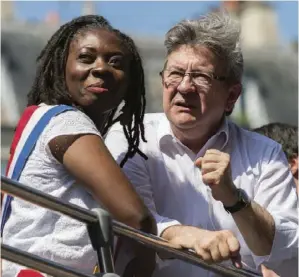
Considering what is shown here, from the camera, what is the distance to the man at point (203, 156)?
16.9 feet

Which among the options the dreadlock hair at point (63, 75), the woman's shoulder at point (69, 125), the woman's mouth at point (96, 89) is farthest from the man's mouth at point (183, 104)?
the woman's shoulder at point (69, 125)

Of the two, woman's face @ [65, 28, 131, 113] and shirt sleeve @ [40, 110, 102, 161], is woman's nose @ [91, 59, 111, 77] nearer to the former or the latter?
woman's face @ [65, 28, 131, 113]

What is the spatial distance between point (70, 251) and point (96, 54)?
2.37ft

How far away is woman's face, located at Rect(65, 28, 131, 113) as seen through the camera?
15.4ft

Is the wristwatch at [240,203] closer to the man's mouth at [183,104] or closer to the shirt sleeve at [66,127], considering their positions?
the man's mouth at [183,104]

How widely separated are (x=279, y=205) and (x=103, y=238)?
1.26 m

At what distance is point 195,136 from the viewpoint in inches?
211

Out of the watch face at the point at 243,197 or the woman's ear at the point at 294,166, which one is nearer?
the watch face at the point at 243,197

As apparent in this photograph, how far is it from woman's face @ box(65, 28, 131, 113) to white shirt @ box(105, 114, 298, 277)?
448mm

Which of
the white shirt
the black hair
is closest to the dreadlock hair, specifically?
the white shirt

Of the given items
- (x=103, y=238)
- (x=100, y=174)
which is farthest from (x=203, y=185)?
(x=103, y=238)

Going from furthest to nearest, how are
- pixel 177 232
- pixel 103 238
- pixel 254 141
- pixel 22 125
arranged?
pixel 254 141 < pixel 177 232 < pixel 22 125 < pixel 103 238

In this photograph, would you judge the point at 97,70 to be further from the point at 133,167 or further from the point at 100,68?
the point at 133,167

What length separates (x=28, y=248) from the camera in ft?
14.9
